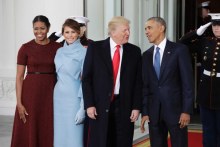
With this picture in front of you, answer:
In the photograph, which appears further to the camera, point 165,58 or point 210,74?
point 210,74

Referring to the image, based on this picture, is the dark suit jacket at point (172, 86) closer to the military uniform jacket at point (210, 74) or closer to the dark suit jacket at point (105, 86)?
the dark suit jacket at point (105, 86)

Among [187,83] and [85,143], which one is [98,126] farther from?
[187,83]

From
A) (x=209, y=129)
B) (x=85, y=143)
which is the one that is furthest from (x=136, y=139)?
(x=85, y=143)

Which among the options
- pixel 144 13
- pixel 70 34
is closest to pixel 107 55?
pixel 70 34

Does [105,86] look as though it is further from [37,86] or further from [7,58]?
[7,58]

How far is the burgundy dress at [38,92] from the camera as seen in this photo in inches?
147

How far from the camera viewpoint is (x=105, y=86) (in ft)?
10.6

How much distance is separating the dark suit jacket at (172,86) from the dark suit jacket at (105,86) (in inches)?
4.7

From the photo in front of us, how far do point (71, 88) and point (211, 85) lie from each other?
130 cm

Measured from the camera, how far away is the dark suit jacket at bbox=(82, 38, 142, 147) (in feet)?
10.6

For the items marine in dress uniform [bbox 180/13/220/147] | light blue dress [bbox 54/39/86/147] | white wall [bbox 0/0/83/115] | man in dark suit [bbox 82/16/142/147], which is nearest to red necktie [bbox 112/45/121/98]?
man in dark suit [bbox 82/16/142/147]

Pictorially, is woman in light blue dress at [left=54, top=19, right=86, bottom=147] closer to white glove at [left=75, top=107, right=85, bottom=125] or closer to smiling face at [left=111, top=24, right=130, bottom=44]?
white glove at [left=75, top=107, right=85, bottom=125]

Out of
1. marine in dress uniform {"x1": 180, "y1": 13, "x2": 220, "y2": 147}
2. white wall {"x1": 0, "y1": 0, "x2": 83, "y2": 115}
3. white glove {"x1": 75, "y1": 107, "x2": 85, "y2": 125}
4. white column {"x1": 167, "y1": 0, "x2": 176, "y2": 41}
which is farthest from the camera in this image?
white wall {"x1": 0, "y1": 0, "x2": 83, "y2": 115}

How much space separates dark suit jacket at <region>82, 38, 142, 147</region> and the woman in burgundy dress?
1.79ft
